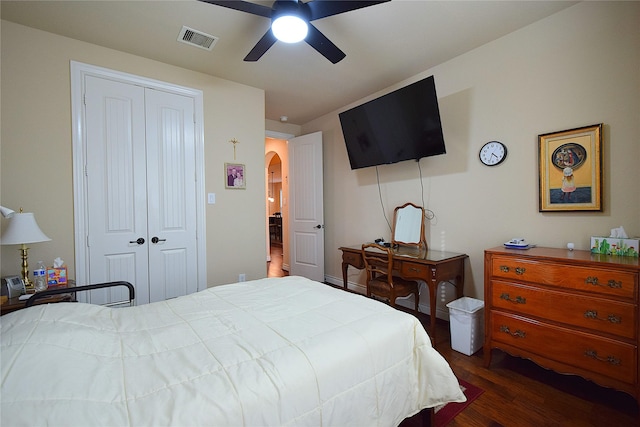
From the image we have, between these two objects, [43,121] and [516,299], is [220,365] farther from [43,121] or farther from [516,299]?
[43,121]

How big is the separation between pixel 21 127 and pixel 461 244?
13.1 ft

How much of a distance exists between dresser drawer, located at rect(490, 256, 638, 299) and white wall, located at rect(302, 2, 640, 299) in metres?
0.51

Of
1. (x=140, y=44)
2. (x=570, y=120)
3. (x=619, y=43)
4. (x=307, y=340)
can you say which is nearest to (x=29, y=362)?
(x=307, y=340)

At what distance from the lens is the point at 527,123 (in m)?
2.37

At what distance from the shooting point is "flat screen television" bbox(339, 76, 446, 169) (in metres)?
2.68

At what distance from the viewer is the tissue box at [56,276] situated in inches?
82.5

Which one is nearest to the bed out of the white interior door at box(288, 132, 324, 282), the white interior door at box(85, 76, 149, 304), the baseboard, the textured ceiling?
the white interior door at box(85, 76, 149, 304)

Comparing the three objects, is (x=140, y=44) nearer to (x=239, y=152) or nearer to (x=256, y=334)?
(x=239, y=152)

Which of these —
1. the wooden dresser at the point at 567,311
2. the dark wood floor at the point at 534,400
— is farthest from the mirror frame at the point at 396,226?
the dark wood floor at the point at 534,400

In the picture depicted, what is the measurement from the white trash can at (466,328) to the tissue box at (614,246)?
36.3 inches

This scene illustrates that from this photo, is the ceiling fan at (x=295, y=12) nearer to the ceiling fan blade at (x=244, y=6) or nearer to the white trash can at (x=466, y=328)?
the ceiling fan blade at (x=244, y=6)

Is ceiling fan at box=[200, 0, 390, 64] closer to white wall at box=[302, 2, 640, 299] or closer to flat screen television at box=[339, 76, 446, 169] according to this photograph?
flat screen television at box=[339, 76, 446, 169]

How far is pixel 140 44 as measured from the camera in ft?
8.31

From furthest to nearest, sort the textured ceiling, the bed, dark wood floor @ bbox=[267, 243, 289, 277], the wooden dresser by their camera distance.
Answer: dark wood floor @ bbox=[267, 243, 289, 277] → the textured ceiling → the wooden dresser → the bed
